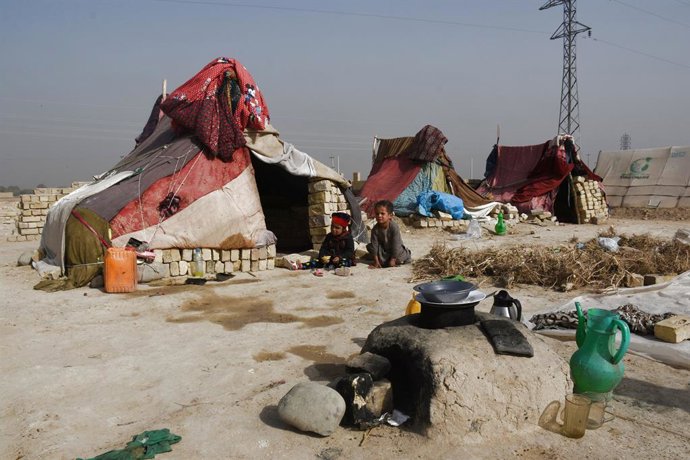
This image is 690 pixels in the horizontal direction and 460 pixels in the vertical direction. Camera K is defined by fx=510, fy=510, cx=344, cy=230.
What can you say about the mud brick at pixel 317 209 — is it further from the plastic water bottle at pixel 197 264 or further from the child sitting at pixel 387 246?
the plastic water bottle at pixel 197 264

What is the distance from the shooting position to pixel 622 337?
261 centimetres

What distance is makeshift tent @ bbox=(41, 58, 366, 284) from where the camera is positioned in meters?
7.00

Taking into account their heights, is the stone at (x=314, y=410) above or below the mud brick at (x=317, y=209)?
below

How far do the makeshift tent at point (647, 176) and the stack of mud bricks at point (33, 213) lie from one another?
17597mm

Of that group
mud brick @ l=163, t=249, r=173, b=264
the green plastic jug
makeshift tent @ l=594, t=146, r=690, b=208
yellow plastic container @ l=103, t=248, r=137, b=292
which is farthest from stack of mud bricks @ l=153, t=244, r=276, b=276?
makeshift tent @ l=594, t=146, r=690, b=208

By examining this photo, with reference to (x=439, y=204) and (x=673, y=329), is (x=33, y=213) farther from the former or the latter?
(x=673, y=329)

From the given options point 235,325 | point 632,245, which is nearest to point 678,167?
point 632,245

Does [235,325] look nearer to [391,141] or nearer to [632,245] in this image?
[632,245]

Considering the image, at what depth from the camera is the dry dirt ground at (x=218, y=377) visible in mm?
2523

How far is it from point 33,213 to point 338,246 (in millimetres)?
8925

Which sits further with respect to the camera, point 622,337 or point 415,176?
point 415,176

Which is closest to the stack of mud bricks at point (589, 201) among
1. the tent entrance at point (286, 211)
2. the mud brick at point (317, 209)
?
the tent entrance at point (286, 211)

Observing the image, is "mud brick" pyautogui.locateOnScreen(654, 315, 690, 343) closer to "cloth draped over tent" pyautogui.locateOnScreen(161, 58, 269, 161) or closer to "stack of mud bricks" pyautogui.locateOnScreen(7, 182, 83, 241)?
"cloth draped over tent" pyautogui.locateOnScreen(161, 58, 269, 161)

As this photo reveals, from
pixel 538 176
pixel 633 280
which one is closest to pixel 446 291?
pixel 633 280
